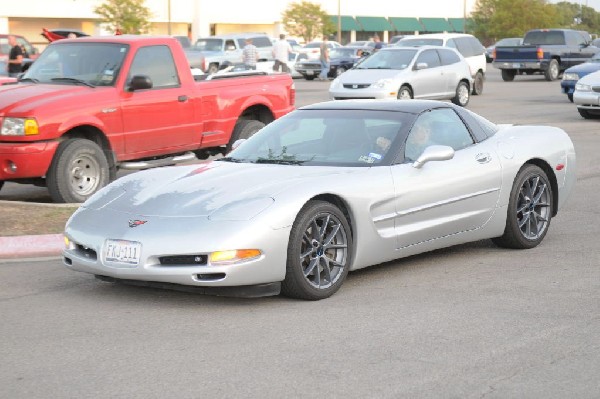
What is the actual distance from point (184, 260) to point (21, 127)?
527 centimetres

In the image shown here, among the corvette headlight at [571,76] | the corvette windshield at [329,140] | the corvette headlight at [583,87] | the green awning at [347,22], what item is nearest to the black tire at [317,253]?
the corvette windshield at [329,140]

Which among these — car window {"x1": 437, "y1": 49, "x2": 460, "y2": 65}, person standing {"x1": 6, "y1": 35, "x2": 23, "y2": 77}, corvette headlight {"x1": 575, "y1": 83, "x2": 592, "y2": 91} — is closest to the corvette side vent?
corvette headlight {"x1": 575, "y1": 83, "x2": 592, "y2": 91}

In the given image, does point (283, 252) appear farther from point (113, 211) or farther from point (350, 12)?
point (350, 12)

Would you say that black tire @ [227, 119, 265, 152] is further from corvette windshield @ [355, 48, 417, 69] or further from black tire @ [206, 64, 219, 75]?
black tire @ [206, 64, 219, 75]

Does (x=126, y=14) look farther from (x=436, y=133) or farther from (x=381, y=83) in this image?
(x=436, y=133)

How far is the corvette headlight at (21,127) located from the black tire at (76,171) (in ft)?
1.28

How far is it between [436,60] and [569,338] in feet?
72.6

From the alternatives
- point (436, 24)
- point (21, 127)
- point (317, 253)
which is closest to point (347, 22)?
point (436, 24)

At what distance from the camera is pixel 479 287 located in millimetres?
7832

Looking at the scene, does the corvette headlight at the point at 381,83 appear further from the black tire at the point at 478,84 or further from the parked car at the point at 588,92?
the black tire at the point at 478,84

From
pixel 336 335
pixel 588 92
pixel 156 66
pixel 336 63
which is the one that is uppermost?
pixel 156 66

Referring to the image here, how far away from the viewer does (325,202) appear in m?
7.57

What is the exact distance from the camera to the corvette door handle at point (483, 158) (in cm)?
887

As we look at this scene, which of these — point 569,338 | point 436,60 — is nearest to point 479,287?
point 569,338
